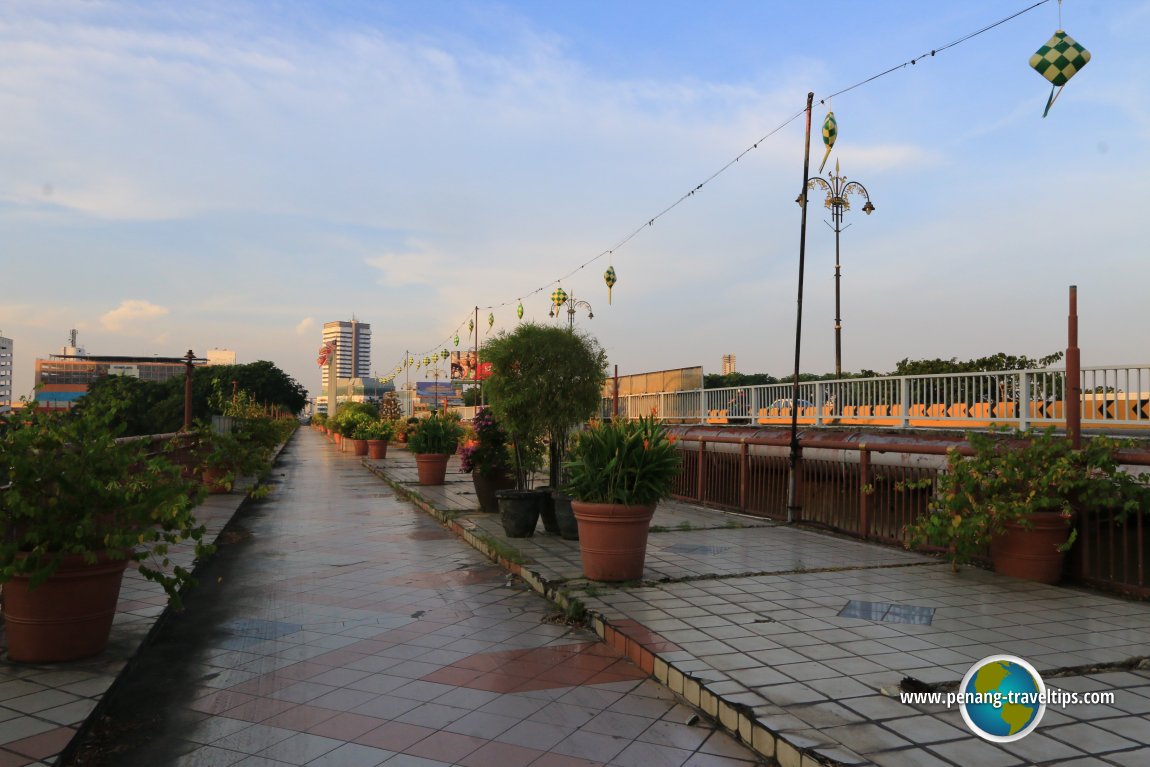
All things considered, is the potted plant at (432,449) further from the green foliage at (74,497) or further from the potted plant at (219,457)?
the green foliage at (74,497)

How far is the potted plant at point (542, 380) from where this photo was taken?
10.1 metres

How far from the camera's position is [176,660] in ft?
16.8

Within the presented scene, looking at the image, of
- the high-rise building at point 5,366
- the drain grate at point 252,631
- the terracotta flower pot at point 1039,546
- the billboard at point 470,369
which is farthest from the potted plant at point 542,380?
the high-rise building at point 5,366

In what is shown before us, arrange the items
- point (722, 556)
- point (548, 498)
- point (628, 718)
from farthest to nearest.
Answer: point (548, 498)
point (722, 556)
point (628, 718)

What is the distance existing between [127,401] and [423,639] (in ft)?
8.60

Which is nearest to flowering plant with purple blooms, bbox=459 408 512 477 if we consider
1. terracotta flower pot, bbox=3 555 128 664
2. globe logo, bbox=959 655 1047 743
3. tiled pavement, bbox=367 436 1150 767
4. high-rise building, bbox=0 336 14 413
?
tiled pavement, bbox=367 436 1150 767

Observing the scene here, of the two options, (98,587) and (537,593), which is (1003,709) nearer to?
(537,593)

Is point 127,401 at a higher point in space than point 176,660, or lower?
higher

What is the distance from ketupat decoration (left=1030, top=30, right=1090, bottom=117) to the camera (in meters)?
7.34

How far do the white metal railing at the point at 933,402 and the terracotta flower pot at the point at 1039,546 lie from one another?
3.26 metres

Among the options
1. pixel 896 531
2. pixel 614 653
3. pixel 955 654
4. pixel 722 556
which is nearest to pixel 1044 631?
pixel 955 654

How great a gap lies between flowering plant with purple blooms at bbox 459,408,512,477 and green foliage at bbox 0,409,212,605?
738cm

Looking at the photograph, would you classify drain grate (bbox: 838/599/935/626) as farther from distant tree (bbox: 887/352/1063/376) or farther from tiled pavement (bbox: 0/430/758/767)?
distant tree (bbox: 887/352/1063/376)

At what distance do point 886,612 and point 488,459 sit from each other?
757 centimetres
